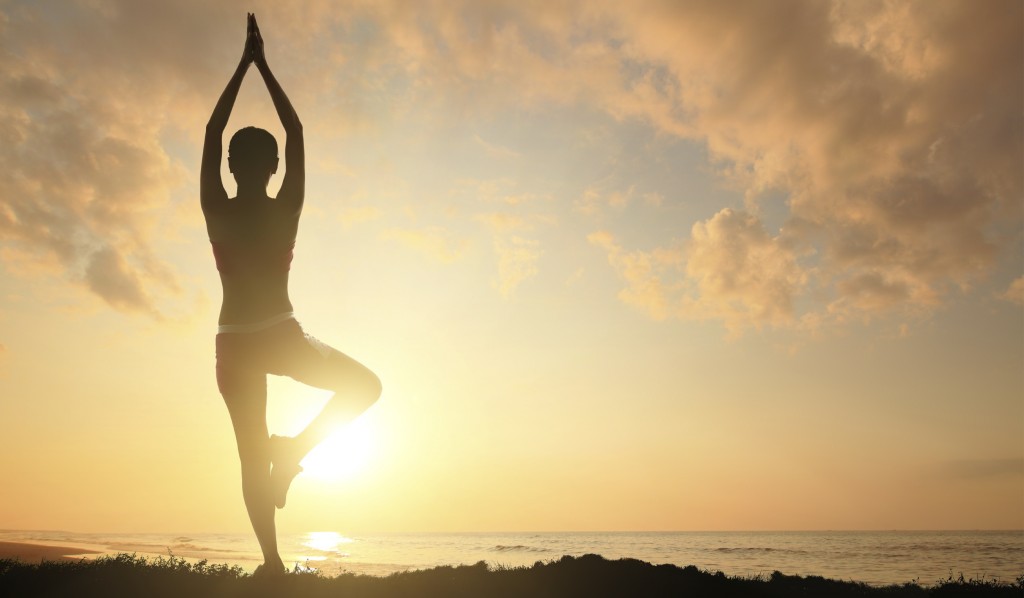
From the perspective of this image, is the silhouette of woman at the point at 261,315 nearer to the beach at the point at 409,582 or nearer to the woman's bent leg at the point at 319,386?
the woman's bent leg at the point at 319,386

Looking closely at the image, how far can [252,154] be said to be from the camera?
179 inches

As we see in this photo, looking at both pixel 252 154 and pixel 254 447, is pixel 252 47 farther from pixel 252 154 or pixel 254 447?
pixel 254 447

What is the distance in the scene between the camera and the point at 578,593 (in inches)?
189

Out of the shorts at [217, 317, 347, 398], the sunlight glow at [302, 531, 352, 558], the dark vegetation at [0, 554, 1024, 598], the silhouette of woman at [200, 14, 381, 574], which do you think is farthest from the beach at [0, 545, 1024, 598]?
the sunlight glow at [302, 531, 352, 558]

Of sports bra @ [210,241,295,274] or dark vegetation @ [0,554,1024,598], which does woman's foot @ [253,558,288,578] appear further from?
sports bra @ [210,241,295,274]

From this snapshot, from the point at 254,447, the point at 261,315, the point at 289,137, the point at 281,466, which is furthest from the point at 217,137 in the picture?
the point at 281,466

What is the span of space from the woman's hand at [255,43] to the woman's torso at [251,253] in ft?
3.68

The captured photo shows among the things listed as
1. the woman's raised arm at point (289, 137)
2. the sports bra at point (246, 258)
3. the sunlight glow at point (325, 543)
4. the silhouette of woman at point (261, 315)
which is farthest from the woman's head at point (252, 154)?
the sunlight glow at point (325, 543)

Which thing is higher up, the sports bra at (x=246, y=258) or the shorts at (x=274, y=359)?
the sports bra at (x=246, y=258)

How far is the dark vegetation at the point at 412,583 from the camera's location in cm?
449

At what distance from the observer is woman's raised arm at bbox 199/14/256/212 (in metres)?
4.45

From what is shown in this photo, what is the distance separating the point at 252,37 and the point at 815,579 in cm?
749

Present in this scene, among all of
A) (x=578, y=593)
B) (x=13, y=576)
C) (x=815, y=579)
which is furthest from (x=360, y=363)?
(x=815, y=579)

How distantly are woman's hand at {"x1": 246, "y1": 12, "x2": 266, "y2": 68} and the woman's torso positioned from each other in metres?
1.12
